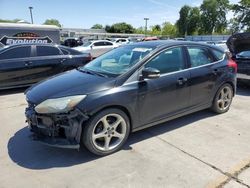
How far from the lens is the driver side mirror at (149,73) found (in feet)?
11.9

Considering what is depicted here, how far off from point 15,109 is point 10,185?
310 cm

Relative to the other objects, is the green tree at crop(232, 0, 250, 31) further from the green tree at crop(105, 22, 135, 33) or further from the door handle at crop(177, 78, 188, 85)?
the door handle at crop(177, 78, 188, 85)

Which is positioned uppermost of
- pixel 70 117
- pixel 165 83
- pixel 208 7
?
pixel 208 7

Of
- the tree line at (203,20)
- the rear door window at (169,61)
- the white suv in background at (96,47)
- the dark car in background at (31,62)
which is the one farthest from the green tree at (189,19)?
the rear door window at (169,61)

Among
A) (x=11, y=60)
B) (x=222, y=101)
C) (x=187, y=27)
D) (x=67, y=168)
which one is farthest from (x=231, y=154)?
(x=187, y=27)

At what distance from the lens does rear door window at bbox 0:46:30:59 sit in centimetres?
707

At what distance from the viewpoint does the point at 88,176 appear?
3.06 m

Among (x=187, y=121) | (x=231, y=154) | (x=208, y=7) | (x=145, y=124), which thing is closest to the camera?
(x=231, y=154)

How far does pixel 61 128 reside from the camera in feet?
10.8

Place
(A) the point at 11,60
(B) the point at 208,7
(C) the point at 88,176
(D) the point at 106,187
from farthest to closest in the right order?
(B) the point at 208,7 < (A) the point at 11,60 < (C) the point at 88,176 < (D) the point at 106,187

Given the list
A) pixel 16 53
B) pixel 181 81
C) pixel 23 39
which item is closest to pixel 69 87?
pixel 181 81

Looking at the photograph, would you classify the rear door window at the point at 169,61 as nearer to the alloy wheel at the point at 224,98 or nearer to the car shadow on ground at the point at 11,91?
the alloy wheel at the point at 224,98

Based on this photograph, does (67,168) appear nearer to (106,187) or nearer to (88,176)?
(88,176)

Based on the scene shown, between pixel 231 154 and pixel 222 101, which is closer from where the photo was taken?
pixel 231 154
